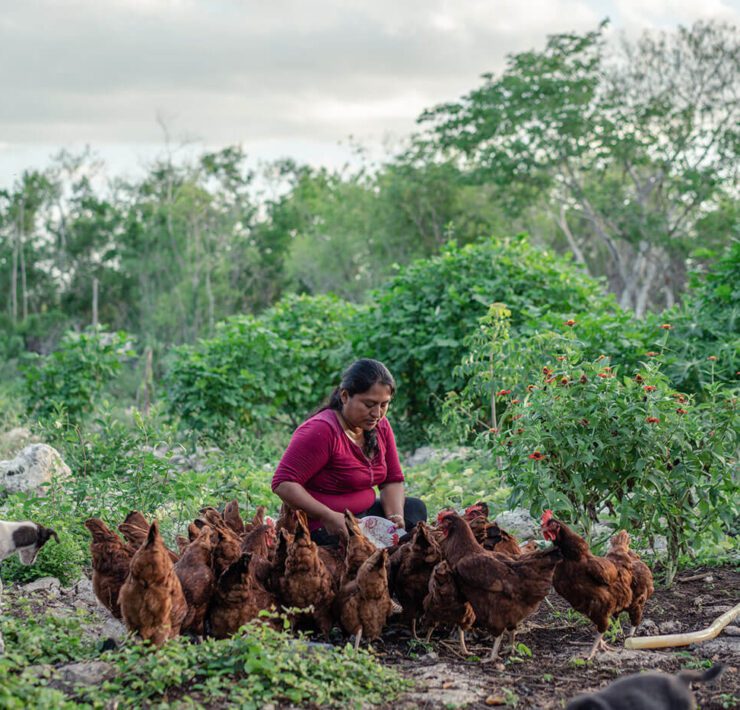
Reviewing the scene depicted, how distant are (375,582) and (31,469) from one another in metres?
4.70

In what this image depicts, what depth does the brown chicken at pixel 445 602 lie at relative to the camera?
4.41 meters

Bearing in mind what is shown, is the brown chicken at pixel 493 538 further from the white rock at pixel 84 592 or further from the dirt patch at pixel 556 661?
the white rock at pixel 84 592

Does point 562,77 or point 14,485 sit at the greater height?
point 562,77

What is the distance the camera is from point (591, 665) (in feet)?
14.0

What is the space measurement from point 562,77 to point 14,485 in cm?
1953

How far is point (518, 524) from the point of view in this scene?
22.8 ft

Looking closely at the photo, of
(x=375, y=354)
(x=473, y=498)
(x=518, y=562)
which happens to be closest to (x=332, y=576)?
(x=518, y=562)

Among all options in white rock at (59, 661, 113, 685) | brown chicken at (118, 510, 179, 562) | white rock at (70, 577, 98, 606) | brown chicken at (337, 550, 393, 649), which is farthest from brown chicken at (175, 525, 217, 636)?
white rock at (70, 577, 98, 606)

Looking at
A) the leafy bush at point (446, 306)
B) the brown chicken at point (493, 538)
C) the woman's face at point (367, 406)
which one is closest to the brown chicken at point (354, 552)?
the brown chicken at point (493, 538)

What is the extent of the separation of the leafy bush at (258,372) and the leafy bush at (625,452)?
224 inches

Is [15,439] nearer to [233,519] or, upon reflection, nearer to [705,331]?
[233,519]

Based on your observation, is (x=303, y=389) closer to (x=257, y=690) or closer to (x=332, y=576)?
(x=332, y=576)

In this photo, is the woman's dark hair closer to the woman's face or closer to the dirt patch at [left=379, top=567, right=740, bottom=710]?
the woman's face

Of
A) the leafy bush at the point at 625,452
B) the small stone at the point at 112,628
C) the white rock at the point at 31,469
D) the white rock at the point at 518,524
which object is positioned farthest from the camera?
the white rock at the point at 31,469
